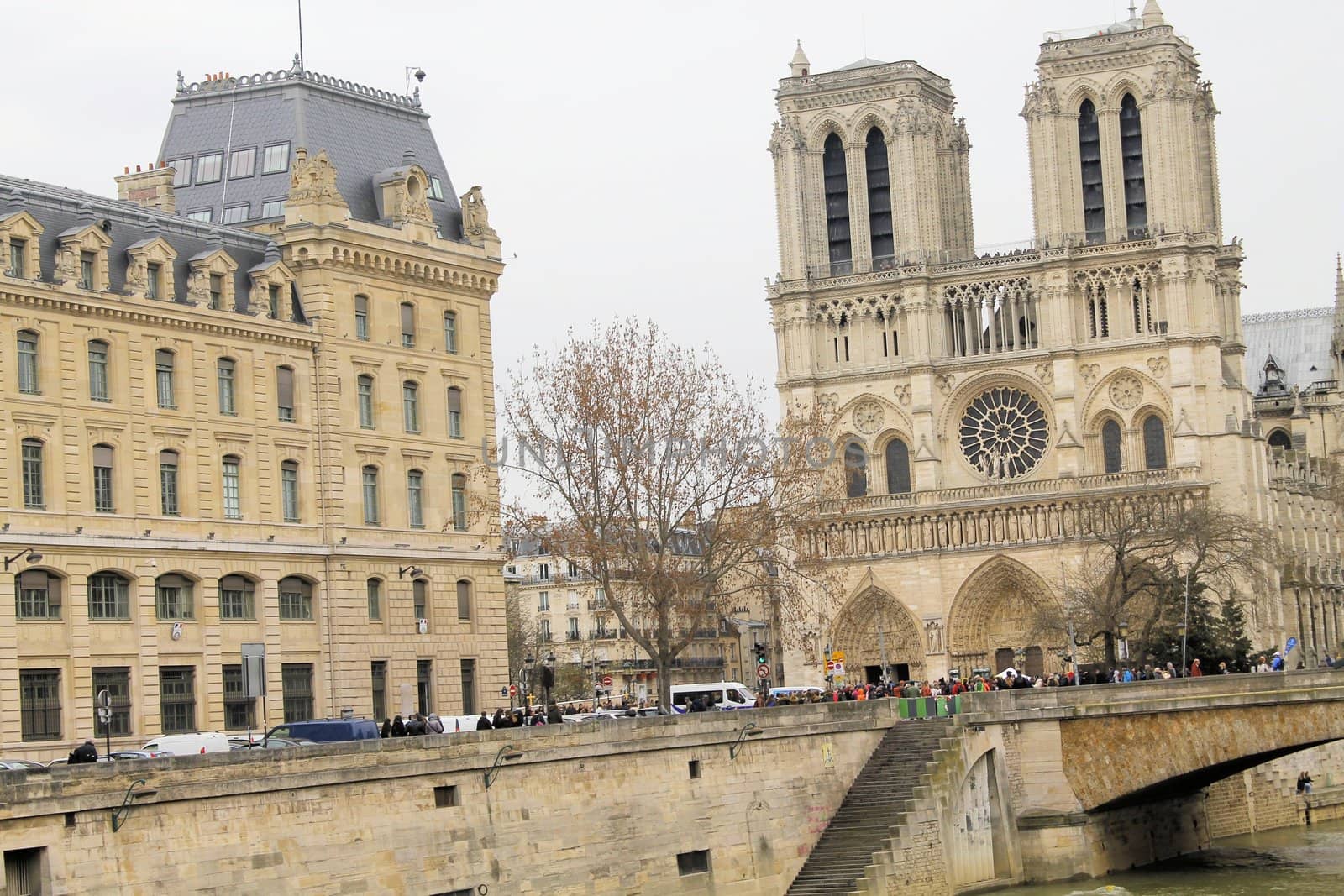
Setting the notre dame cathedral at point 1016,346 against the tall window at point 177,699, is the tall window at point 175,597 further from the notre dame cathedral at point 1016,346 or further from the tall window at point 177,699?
the notre dame cathedral at point 1016,346

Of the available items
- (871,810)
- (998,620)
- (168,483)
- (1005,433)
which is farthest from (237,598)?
(1005,433)

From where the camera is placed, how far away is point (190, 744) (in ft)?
174

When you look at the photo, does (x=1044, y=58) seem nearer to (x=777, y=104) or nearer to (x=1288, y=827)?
(x=777, y=104)

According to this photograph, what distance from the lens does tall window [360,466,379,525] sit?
6794cm

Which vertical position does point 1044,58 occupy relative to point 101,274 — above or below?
above

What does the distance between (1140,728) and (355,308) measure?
926 inches

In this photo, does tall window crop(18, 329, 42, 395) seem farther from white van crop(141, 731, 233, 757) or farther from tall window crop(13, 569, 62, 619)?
white van crop(141, 731, 233, 757)

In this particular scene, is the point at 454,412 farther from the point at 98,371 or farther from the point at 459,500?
the point at 98,371

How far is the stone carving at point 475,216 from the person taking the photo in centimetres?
7338

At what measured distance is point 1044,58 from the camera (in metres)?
123

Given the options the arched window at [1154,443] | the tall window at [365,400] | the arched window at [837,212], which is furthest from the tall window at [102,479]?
the arched window at [837,212]

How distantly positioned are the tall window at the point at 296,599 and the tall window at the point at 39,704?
7.68 metres

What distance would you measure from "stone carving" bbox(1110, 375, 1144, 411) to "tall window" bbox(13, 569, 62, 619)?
6993 centimetres

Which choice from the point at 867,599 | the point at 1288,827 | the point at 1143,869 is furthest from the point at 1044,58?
the point at 1143,869
